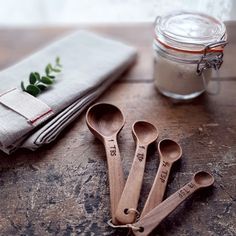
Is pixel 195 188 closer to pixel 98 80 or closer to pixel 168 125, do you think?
pixel 168 125

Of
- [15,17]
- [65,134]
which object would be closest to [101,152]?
[65,134]

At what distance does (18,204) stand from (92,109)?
0.19 metres

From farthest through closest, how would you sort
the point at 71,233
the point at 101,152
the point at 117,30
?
the point at 117,30 → the point at 101,152 → the point at 71,233

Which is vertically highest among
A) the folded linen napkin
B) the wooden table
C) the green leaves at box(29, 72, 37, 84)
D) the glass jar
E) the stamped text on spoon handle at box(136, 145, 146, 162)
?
the glass jar

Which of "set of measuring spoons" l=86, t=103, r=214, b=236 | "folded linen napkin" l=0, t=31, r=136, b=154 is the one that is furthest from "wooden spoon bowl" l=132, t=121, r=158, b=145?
"folded linen napkin" l=0, t=31, r=136, b=154

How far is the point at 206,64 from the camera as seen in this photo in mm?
606

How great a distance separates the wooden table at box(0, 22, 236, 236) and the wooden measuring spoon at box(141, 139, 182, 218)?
17 mm

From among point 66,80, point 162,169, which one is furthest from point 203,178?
point 66,80

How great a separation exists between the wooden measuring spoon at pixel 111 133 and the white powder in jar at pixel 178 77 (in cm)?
10

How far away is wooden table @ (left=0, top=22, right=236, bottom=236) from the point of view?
0.48 m

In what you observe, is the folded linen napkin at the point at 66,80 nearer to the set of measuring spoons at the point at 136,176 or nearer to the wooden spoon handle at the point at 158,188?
the set of measuring spoons at the point at 136,176

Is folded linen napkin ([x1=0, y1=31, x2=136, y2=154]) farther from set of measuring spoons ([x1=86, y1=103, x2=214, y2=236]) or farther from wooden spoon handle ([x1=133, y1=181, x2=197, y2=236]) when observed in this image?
wooden spoon handle ([x1=133, y1=181, x2=197, y2=236])

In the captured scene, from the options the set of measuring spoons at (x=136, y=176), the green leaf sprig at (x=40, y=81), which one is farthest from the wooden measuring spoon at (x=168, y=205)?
the green leaf sprig at (x=40, y=81)

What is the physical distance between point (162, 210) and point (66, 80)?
30 cm
